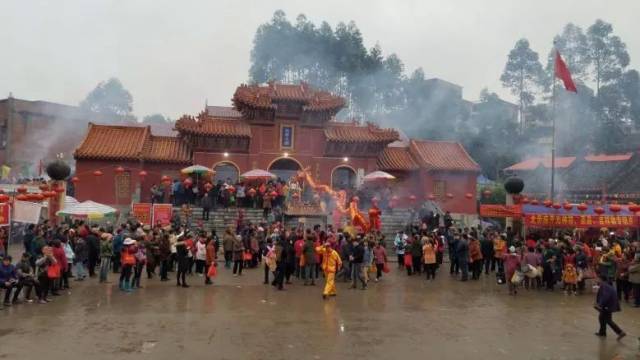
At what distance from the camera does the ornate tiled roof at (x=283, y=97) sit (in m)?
30.0

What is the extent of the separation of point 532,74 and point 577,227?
88.0 feet

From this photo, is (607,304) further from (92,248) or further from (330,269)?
(92,248)

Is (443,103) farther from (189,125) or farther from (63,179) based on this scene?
(63,179)

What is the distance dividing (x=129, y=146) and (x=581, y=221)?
21.5 m

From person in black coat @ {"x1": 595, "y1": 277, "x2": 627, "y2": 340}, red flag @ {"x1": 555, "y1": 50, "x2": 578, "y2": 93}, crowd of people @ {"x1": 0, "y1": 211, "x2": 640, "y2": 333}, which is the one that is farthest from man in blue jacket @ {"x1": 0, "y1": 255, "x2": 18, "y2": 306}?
red flag @ {"x1": 555, "y1": 50, "x2": 578, "y2": 93}

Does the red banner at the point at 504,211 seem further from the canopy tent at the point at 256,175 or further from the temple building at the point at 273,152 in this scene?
the canopy tent at the point at 256,175

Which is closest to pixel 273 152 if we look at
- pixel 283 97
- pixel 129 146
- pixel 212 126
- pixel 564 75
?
pixel 283 97

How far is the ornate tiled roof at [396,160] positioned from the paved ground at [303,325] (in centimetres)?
1682

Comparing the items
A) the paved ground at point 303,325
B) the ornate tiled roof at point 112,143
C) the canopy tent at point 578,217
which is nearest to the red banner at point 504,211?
the canopy tent at point 578,217

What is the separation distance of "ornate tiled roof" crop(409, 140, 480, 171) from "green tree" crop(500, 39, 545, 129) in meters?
14.0

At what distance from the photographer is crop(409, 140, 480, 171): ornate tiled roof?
104ft

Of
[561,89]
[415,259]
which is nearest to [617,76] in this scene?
[561,89]

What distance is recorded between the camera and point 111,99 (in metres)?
58.9

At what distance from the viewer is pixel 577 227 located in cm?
2033
